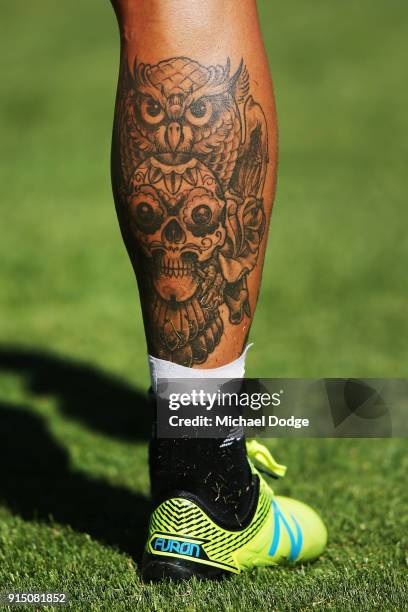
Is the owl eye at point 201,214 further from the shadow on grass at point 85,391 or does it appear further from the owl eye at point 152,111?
the shadow on grass at point 85,391

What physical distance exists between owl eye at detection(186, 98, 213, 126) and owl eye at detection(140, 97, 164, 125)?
0.05 m

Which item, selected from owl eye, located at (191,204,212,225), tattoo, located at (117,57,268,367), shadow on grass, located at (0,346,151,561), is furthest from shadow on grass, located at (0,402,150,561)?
owl eye, located at (191,204,212,225)

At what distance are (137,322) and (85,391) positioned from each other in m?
1.30

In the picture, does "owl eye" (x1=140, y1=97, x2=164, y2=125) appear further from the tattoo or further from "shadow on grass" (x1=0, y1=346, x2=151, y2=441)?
"shadow on grass" (x1=0, y1=346, x2=151, y2=441)

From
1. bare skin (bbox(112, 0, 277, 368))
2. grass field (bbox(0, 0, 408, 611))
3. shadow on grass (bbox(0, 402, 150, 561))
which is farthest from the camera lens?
shadow on grass (bbox(0, 402, 150, 561))

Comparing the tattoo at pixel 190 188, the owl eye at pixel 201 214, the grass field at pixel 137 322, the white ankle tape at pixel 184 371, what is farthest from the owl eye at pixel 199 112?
the grass field at pixel 137 322

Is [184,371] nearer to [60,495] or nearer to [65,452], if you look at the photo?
[60,495]

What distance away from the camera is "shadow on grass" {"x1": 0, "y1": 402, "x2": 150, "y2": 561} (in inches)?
86.1

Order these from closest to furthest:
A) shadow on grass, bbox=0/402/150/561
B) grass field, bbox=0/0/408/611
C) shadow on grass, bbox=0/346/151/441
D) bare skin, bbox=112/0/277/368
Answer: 1. bare skin, bbox=112/0/277/368
2. grass field, bbox=0/0/408/611
3. shadow on grass, bbox=0/402/150/561
4. shadow on grass, bbox=0/346/151/441

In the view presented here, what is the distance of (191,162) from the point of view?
1.65m

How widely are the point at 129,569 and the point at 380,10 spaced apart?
1360cm

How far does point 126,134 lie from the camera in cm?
168

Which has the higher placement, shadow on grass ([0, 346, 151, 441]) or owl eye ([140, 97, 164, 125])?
owl eye ([140, 97, 164, 125])

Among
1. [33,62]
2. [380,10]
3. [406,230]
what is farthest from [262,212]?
[380,10]
